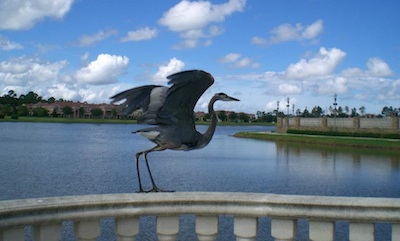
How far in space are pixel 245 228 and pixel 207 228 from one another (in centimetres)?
28

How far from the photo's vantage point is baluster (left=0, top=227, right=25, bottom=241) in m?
2.98

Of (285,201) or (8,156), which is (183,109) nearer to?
(285,201)

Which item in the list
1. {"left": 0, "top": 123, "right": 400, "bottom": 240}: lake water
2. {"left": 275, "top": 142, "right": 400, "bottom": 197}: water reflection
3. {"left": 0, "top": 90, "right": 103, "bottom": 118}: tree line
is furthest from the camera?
{"left": 0, "top": 90, "right": 103, "bottom": 118}: tree line

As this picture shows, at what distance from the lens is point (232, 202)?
3480 mm

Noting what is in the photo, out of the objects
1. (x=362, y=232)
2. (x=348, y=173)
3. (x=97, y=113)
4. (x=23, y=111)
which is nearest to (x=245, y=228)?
(x=362, y=232)

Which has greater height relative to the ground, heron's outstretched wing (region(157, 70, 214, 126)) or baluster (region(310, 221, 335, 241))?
heron's outstretched wing (region(157, 70, 214, 126))

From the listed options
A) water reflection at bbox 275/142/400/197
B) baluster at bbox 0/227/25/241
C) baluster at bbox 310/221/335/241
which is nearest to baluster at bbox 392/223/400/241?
baluster at bbox 310/221/335/241

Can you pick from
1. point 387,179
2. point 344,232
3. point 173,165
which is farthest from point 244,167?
point 344,232

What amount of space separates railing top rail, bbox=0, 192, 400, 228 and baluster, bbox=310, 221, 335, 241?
58 mm

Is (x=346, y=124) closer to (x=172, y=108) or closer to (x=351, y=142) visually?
(x=351, y=142)

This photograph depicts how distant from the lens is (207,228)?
3.51m

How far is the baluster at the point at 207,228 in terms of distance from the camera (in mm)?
3477

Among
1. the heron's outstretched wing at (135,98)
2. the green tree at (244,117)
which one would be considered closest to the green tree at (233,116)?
the green tree at (244,117)

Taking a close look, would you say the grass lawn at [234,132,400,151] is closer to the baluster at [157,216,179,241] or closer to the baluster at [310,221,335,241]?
the baluster at [310,221,335,241]
